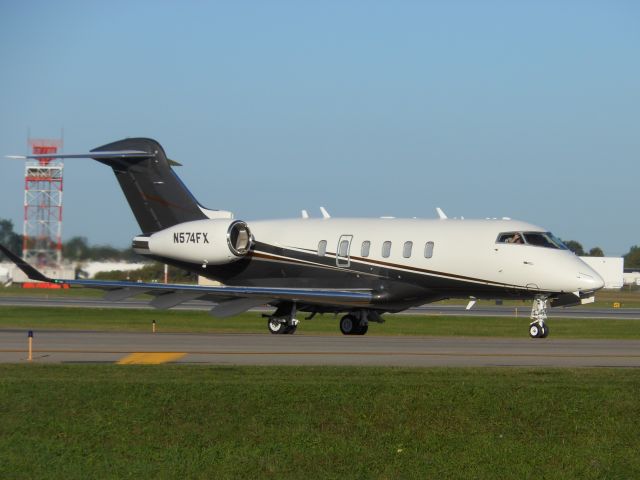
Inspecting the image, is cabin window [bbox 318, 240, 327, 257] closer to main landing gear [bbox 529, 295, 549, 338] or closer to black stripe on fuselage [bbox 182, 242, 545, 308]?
black stripe on fuselage [bbox 182, 242, 545, 308]

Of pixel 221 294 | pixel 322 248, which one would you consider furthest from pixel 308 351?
pixel 322 248

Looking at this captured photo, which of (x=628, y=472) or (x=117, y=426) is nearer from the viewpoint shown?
(x=628, y=472)

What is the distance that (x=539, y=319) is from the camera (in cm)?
3022

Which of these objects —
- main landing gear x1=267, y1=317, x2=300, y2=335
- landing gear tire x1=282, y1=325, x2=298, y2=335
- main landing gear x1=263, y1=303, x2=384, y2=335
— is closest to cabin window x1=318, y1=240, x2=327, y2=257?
main landing gear x1=263, y1=303, x2=384, y2=335

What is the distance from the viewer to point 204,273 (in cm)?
3531

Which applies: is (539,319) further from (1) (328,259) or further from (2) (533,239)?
(1) (328,259)

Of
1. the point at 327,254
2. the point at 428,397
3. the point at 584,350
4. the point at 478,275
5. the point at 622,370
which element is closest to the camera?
the point at 428,397

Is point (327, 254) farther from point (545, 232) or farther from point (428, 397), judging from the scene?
point (428, 397)

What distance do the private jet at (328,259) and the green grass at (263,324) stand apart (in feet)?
6.91

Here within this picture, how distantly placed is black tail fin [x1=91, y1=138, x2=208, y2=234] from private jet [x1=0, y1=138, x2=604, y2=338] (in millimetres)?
33

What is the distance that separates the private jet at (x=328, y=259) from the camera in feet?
98.3

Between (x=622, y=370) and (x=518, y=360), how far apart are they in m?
3.03

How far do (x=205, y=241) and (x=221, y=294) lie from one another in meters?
3.79

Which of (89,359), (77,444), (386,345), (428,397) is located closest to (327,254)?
(386,345)
